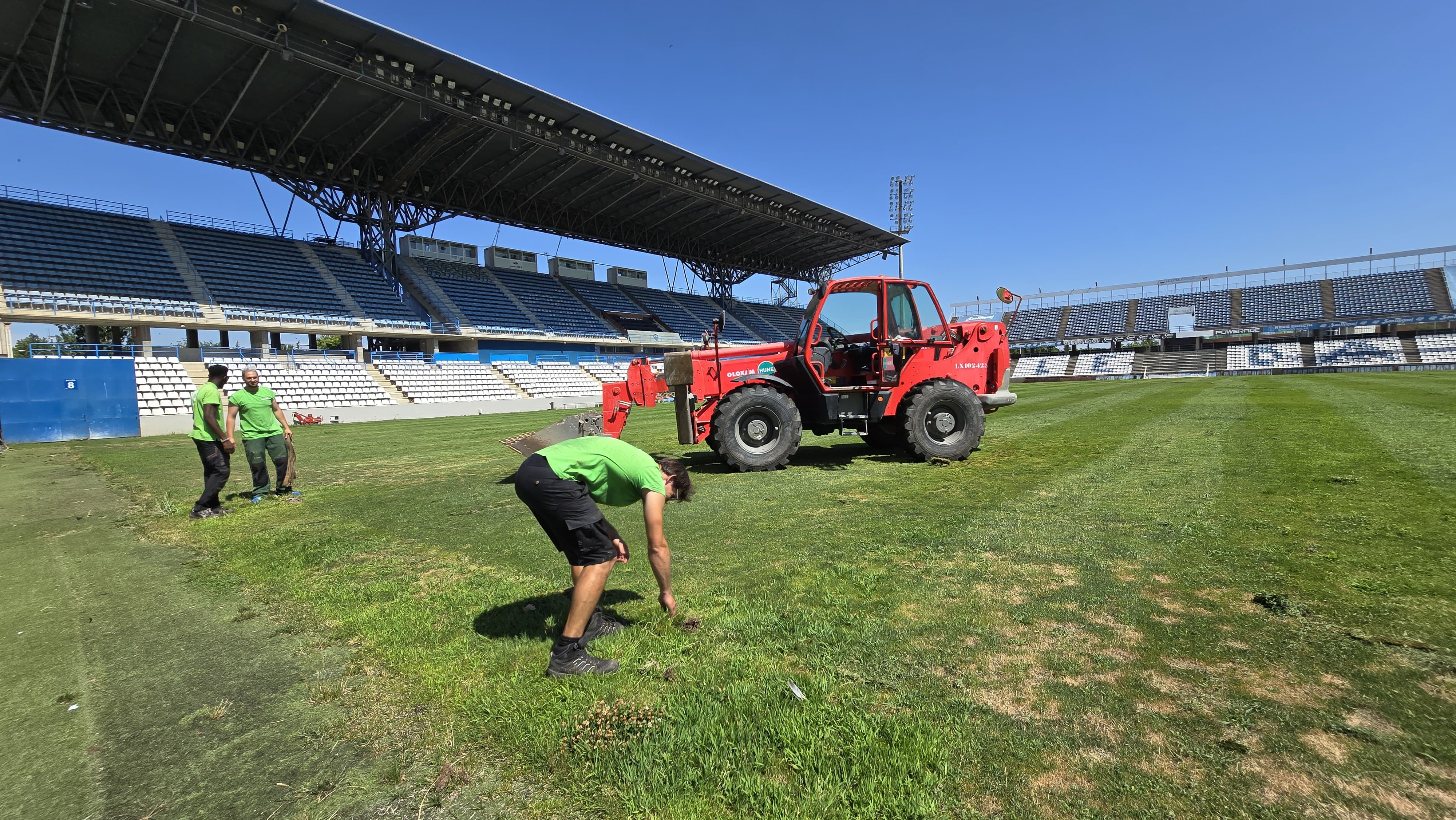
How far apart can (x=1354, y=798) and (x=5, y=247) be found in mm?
35564

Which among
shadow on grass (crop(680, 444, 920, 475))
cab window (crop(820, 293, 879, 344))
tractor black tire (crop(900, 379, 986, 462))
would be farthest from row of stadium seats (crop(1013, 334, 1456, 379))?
cab window (crop(820, 293, 879, 344))

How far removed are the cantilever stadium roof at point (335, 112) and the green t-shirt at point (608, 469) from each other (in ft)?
80.1

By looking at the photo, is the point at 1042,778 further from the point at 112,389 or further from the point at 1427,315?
the point at 1427,315

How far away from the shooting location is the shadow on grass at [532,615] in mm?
3164

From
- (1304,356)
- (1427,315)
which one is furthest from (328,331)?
(1427,315)

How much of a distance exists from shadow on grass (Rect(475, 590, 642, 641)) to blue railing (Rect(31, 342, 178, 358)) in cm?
2518

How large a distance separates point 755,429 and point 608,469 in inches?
193

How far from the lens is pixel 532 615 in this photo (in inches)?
133

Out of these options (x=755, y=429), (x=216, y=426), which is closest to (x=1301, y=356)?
(x=755, y=429)

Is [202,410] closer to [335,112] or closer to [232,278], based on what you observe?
[335,112]

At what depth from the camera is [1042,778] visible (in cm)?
187

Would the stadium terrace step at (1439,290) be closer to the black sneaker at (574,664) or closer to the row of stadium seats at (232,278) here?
the row of stadium seats at (232,278)

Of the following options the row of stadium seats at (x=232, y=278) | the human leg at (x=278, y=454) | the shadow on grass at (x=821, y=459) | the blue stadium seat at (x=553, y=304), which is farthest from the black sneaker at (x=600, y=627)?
the blue stadium seat at (x=553, y=304)

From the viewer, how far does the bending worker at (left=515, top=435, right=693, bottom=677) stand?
9.03ft
